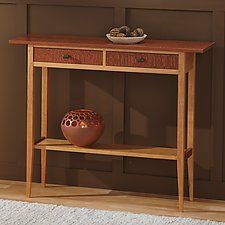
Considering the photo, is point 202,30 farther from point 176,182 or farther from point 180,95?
point 176,182

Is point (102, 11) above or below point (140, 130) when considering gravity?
above

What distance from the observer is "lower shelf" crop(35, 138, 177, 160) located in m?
4.69

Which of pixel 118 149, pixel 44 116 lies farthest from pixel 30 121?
pixel 118 149

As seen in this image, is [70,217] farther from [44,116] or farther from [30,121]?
[44,116]

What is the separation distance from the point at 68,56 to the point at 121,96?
1.61 ft

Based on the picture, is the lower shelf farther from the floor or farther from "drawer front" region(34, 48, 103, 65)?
"drawer front" region(34, 48, 103, 65)

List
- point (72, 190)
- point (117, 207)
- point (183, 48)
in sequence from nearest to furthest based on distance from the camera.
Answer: point (183, 48)
point (117, 207)
point (72, 190)

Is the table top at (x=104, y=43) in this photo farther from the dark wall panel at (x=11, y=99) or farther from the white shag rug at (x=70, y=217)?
the white shag rug at (x=70, y=217)

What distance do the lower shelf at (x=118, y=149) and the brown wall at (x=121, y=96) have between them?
16cm

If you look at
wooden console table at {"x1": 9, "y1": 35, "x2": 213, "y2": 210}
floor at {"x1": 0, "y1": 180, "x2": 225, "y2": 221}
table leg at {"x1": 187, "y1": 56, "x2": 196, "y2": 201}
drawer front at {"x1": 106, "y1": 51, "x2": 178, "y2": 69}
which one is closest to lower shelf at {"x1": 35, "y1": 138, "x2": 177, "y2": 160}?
wooden console table at {"x1": 9, "y1": 35, "x2": 213, "y2": 210}

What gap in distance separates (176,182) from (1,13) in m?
1.50

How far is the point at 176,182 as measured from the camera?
4.96 metres

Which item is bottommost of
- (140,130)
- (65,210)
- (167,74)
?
(65,210)

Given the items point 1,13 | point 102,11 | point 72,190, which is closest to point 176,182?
point 72,190
